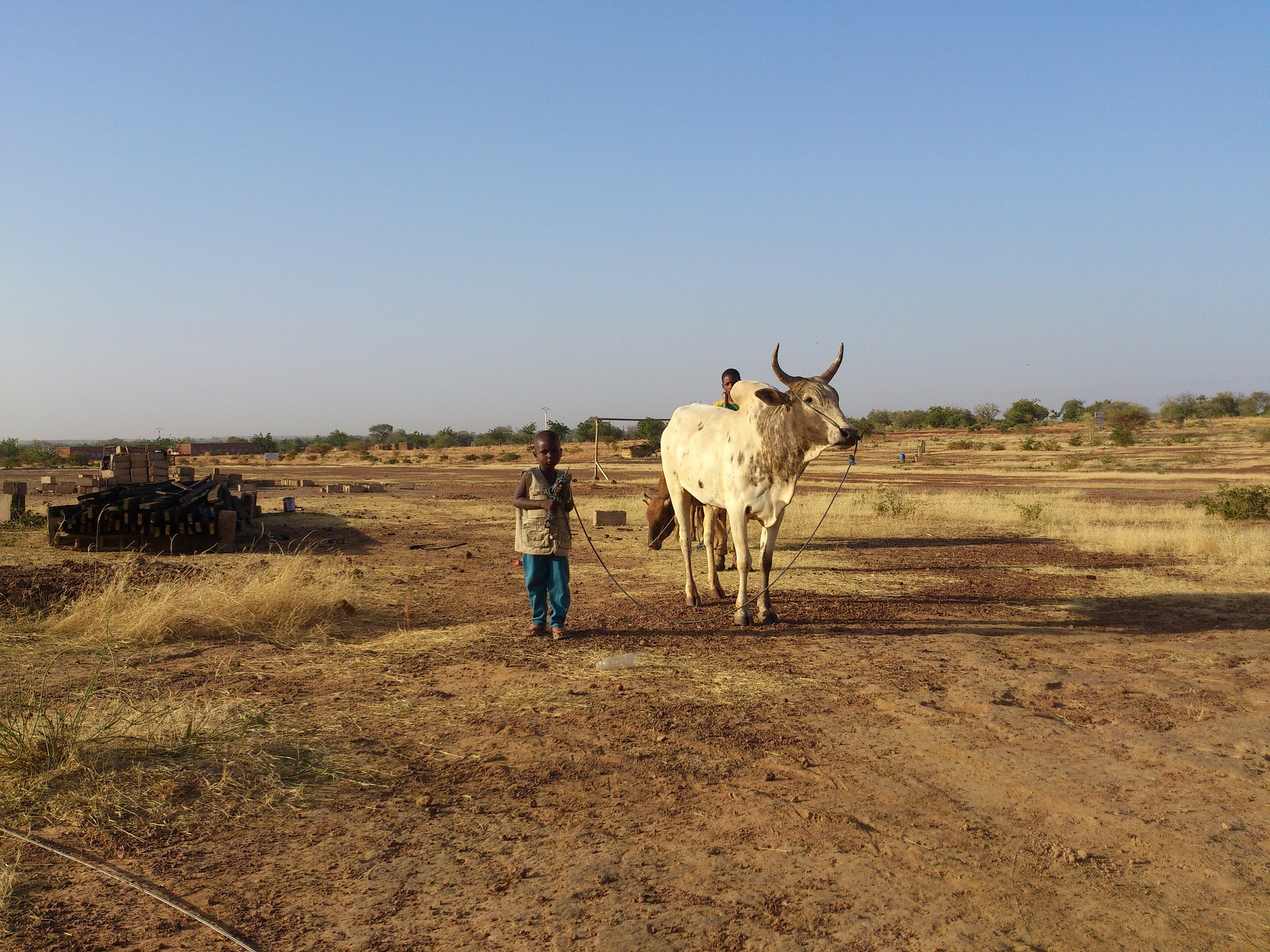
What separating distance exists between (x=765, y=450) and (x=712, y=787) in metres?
4.44

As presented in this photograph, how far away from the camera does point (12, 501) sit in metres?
15.5

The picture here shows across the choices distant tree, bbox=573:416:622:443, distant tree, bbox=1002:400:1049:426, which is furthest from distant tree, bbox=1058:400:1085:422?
distant tree, bbox=573:416:622:443

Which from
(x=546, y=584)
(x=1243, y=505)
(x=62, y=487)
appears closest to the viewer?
(x=546, y=584)

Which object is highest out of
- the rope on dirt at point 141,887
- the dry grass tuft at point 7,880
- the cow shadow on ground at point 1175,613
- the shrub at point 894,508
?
the shrub at point 894,508

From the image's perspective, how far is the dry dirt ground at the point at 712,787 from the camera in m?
3.18

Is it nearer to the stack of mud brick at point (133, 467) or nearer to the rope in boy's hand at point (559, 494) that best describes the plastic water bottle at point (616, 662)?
the rope in boy's hand at point (559, 494)

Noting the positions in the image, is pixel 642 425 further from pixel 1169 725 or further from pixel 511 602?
pixel 1169 725

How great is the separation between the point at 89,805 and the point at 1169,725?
6.04 metres

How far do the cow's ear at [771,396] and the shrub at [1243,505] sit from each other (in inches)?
509

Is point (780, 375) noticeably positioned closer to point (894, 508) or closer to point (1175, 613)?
point (1175, 613)

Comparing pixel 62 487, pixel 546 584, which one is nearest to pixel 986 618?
pixel 546 584

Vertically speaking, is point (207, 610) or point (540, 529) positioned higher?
point (540, 529)

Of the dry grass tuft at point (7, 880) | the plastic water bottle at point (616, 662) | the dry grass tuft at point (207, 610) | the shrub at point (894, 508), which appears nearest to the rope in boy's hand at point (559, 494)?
the plastic water bottle at point (616, 662)

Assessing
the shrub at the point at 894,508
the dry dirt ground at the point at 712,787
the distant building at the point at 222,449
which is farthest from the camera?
the distant building at the point at 222,449
